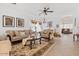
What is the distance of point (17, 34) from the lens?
106 inches

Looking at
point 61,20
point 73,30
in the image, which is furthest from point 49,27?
point 73,30

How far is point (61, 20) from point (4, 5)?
978 mm

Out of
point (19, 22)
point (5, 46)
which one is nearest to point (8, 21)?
point (19, 22)

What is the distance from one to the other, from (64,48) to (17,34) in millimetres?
825

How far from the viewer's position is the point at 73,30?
2723mm

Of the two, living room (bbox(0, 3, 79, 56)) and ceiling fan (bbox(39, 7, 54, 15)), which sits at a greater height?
ceiling fan (bbox(39, 7, 54, 15))

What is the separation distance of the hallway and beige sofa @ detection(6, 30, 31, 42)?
1.55 ft

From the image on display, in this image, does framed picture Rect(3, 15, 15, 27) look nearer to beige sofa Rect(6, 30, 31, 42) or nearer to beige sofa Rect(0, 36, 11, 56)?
beige sofa Rect(6, 30, 31, 42)

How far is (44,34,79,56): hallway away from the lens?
8.97 ft

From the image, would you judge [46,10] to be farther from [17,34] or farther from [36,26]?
[17,34]

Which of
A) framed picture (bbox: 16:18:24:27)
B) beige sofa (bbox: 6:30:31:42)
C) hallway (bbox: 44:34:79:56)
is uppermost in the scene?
framed picture (bbox: 16:18:24:27)

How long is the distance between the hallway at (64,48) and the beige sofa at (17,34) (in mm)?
471

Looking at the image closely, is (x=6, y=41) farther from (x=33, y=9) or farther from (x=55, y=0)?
(x=55, y=0)

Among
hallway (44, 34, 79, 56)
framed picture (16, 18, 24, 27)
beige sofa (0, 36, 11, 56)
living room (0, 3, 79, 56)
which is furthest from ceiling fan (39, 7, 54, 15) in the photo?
beige sofa (0, 36, 11, 56)
